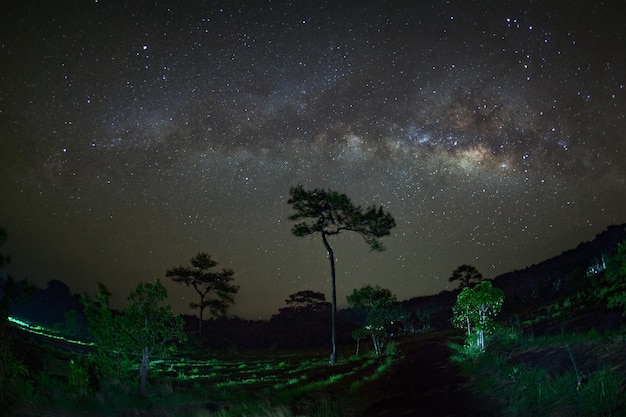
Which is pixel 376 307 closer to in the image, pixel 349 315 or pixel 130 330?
A: pixel 130 330

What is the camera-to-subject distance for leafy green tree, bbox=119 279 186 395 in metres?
14.1

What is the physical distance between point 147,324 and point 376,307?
2722 cm

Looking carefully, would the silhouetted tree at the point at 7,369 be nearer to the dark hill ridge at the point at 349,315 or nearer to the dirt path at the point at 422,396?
the dirt path at the point at 422,396

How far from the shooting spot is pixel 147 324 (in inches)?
567

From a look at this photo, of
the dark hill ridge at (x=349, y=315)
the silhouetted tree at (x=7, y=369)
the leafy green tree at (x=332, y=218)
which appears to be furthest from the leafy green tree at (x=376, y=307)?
the silhouetted tree at (x=7, y=369)

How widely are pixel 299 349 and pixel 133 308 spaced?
157 feet

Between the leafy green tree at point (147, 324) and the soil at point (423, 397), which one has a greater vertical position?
the leafy green tree at point (147, 324)

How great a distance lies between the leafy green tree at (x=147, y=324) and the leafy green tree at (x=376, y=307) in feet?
82.9

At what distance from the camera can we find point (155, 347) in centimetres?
1471

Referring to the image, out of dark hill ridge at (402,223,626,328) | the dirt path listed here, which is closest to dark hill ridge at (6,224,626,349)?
dark hill ridge at (402,223,626,328)

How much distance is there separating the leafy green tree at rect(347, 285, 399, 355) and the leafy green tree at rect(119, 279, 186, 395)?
25.3m

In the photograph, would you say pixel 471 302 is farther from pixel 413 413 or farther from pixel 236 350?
pixel 236 350

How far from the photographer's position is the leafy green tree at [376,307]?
37.8 m

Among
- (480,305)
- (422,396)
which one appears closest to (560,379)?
(422,396)
